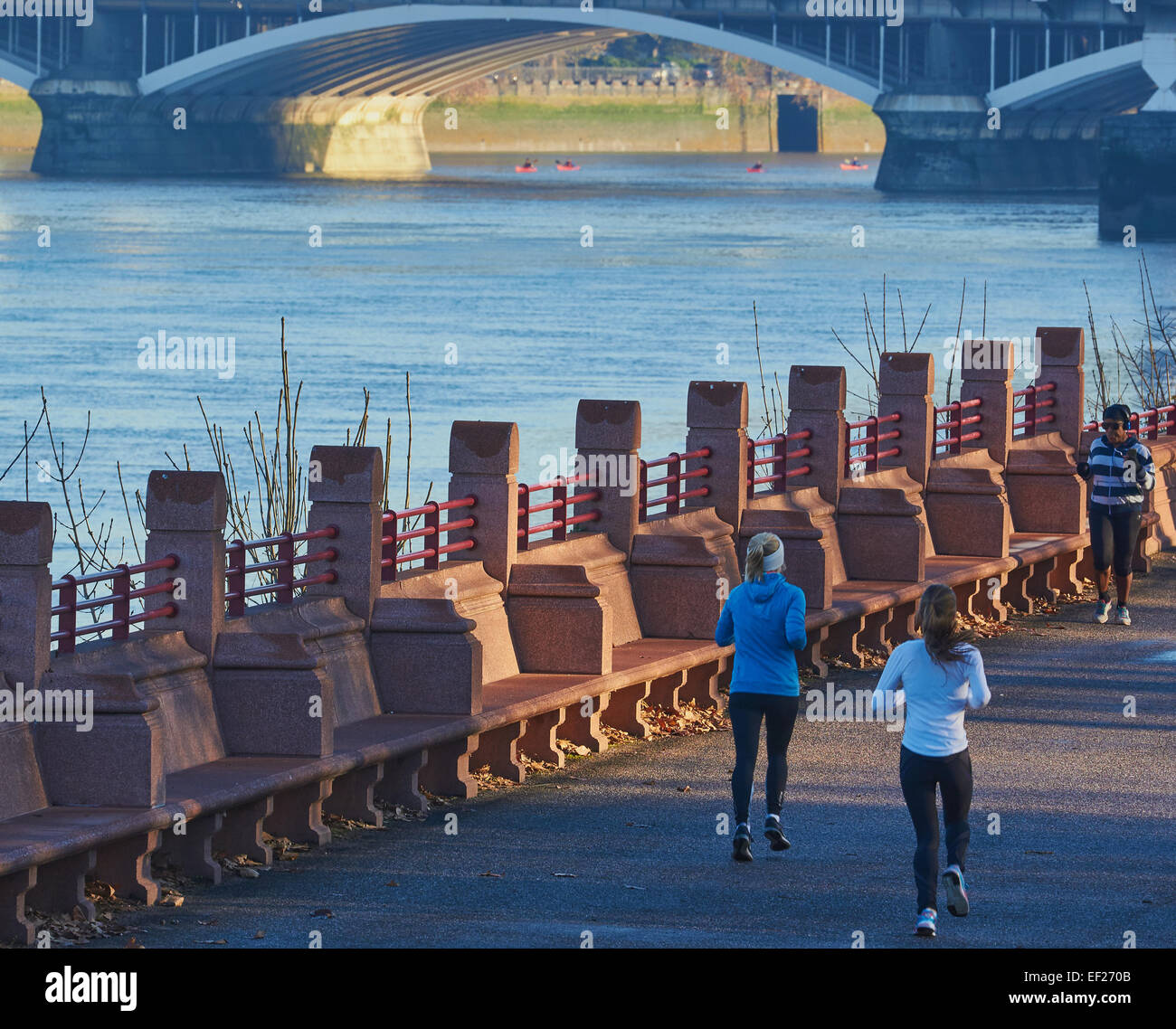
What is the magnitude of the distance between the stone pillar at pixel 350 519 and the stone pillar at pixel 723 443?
4.51m

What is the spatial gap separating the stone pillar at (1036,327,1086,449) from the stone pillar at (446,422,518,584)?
975cm

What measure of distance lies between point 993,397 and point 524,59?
351 feet

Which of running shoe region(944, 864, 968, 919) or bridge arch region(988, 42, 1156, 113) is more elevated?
bridge arch region(988, 42, 1156, 113)

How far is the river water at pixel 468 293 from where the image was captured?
1973 inches

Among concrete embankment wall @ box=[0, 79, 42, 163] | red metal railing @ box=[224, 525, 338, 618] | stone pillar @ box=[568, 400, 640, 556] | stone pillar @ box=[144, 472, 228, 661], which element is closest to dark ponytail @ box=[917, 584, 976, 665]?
stone pillar @ box=[144, 472, 228, 661]

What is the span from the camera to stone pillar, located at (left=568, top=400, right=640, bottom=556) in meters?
16.0

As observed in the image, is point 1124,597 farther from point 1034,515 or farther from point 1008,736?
point 1008,736

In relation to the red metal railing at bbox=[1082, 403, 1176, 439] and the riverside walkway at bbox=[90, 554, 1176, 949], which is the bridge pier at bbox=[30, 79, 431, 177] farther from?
the riverside walkway at bbox=[90, 554, 1176, 949]

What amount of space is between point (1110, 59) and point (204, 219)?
4039 cm

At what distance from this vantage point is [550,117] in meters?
171

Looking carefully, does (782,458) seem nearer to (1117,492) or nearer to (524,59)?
(1117,492)

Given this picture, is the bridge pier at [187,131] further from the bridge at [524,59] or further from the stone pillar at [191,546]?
the stone pillar at [191,546]
